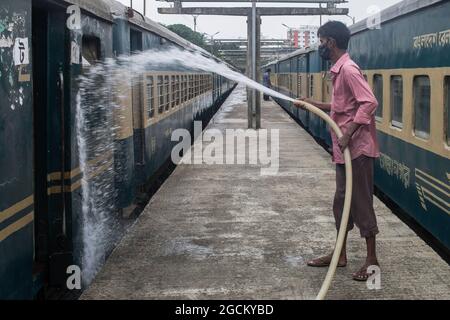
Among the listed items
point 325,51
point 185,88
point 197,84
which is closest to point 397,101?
point 325,51

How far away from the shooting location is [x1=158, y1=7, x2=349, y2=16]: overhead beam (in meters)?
19.3

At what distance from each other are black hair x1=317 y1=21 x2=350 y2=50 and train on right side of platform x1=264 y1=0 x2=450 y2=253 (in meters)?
1.15

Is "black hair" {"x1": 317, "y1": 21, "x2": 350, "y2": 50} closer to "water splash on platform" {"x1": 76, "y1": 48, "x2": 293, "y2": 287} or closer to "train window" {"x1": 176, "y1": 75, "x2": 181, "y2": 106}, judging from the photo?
"water splash on platform" {"x1": 76, "y1": 48, "x2": 293, "y2": 287}

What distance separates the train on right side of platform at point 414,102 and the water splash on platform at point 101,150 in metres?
1.75

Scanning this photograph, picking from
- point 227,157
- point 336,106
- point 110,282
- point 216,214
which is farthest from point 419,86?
point 227,157

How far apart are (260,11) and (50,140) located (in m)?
16.6

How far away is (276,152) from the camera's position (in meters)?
14.1

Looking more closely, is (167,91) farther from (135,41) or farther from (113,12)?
(113,12)

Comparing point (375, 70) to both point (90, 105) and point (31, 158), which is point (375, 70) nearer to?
point (90, 105)

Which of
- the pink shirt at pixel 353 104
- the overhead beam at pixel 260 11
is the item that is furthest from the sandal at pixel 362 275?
the overhead beam at pixel 260 11

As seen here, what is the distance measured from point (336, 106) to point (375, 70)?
399 cm

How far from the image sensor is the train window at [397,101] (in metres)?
7.57

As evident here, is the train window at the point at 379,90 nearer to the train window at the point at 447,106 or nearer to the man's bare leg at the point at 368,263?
the train window at the point at 447,106

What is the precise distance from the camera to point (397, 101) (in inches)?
306
